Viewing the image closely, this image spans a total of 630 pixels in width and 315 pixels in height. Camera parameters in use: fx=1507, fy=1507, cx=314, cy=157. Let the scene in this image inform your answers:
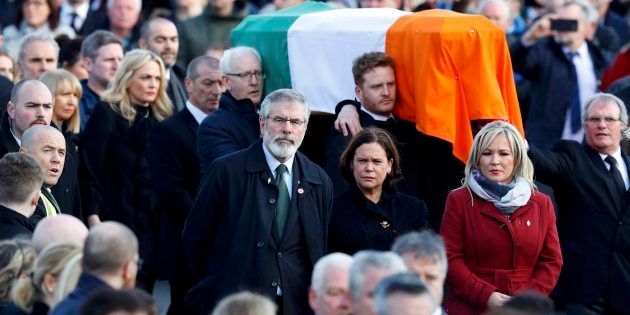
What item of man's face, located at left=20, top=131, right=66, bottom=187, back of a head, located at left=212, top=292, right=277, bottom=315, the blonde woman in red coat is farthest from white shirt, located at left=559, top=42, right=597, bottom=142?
back of a head, located at left=212, top=292, right=277, bottom=315

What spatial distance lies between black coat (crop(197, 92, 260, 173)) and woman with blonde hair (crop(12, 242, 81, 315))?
2.63m

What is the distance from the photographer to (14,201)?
8.32 m

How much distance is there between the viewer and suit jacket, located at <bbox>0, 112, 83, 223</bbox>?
980cm

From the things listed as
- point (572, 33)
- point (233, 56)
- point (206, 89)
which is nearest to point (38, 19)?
point (206, 89)

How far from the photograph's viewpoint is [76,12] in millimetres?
15766

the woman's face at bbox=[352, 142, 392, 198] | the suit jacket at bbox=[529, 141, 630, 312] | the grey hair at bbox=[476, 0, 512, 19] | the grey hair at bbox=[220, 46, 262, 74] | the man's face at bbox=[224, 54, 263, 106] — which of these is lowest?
the suit jacket at bbox=[529, 141, 630, 312]

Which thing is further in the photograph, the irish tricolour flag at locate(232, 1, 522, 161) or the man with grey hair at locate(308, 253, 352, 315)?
the irish tricolour flag at locate(232, 1, 522, 161)

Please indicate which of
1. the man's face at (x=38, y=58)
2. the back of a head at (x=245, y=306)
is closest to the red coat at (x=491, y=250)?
the back of a head at (x=245, y=306)

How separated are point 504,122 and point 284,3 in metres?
6.66

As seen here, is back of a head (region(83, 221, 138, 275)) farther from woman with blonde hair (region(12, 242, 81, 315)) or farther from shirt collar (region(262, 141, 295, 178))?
shirt collar (region(262, 141, 295, 178))

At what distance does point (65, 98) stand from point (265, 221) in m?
2.99

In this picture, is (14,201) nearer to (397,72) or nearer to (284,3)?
(397,72)

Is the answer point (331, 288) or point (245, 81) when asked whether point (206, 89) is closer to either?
point (245, 81)

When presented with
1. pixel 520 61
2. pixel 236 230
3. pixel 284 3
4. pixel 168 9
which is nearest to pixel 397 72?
pixel 236 230
